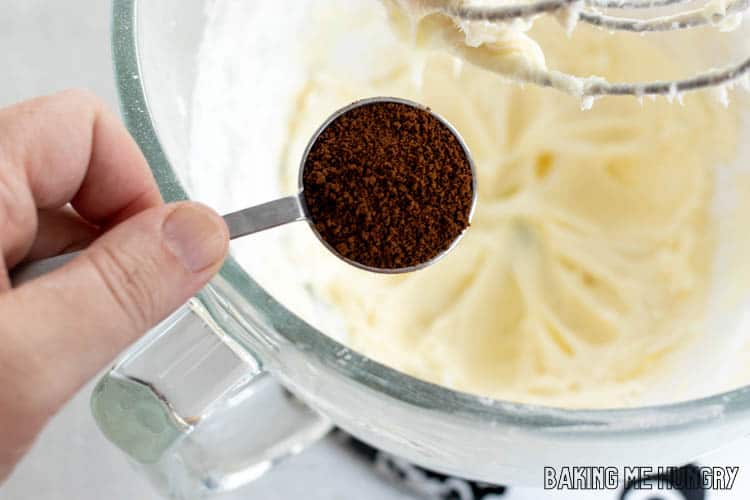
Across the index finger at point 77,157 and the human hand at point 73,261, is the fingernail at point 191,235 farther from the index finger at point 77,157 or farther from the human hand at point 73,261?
the index finger at point 77,157

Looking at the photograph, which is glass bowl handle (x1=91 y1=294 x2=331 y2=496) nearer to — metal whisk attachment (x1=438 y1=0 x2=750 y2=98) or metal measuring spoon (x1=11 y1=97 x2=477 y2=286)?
metal measuring spoon (x1=11 y1=97 x2=477 y2=286)

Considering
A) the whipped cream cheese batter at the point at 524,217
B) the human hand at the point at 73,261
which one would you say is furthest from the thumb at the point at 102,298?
the whipped cream cheese batter at the point at 524,217

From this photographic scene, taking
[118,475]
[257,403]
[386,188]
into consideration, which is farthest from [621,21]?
[118,475]

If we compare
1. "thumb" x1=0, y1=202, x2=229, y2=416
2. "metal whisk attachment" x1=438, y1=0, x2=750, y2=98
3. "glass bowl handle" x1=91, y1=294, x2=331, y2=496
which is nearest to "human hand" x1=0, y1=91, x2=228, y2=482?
"thumb" x1=0, y1=202, x2=229, y2=416

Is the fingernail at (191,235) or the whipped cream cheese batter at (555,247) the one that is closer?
the fingernail at (191,235)

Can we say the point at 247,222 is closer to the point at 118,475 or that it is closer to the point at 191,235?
the point at 191,235

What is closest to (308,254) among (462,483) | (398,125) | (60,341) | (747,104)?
(398,125)
